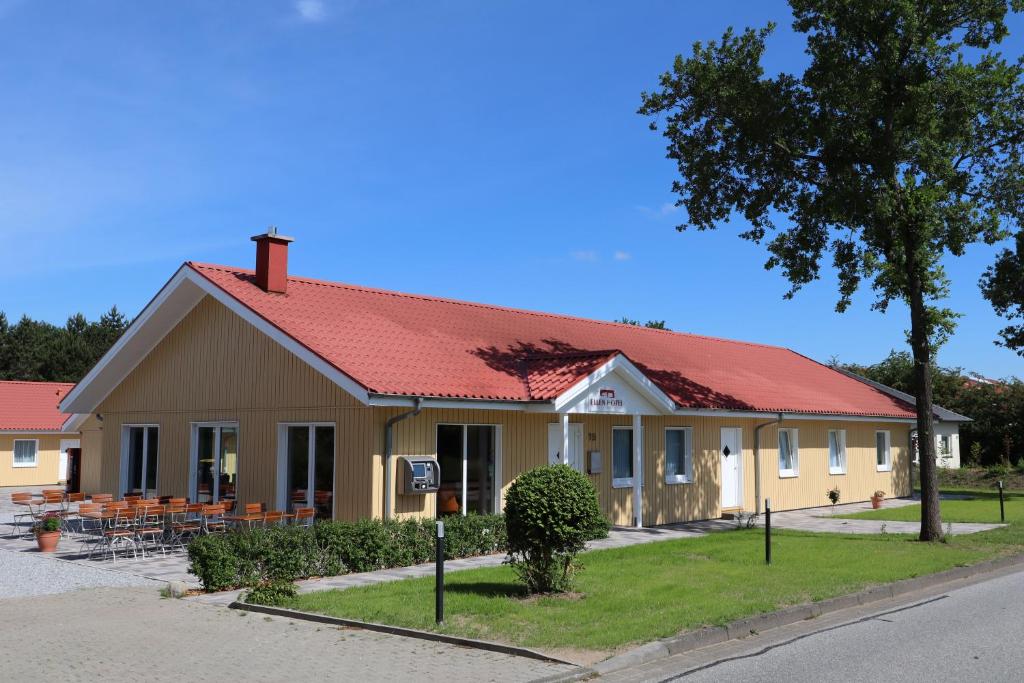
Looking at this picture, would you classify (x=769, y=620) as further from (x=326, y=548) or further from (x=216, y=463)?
(x=216, y=463)

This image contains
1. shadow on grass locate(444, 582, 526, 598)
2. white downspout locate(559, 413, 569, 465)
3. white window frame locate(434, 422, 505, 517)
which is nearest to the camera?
shadow on grass locate(444, 582, 526, 598)

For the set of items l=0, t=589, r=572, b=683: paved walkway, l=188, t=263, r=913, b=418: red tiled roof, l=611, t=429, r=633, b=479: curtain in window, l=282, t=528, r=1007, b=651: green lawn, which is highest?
l=188, t=263, r=913, b=418: red tiled roof

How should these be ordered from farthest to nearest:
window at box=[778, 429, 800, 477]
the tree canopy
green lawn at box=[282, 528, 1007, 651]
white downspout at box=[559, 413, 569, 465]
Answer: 1. the tree canopy
2. window at box=[778, 429, 800, 477]
3. white downspout at box=[559, 413, 569, 465]
4. green lawn at box=[282, 528, 1007, 651]

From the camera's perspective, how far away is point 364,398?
14.9 m

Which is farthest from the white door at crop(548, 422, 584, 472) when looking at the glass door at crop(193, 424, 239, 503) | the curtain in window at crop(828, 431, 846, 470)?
the curtain in window at crop(828, 431, 846, 470)

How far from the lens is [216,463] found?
62.6 feet

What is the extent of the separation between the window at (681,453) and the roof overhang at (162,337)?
9315 mm

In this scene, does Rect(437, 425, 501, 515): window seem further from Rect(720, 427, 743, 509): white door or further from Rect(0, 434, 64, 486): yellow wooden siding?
Rect(0, 434, 64, 486): yellow wooden siding

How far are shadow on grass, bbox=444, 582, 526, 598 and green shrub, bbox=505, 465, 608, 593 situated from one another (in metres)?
0.20

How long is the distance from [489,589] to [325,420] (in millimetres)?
6134

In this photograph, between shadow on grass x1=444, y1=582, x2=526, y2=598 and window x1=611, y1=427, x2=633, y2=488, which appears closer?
shadow on grass x1=444, y1=582, x2=526, y2=598

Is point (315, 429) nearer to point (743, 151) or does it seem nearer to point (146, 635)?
point (146, 635)

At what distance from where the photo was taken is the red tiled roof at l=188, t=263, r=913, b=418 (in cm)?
1688

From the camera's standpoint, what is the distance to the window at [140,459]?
68.8ft
